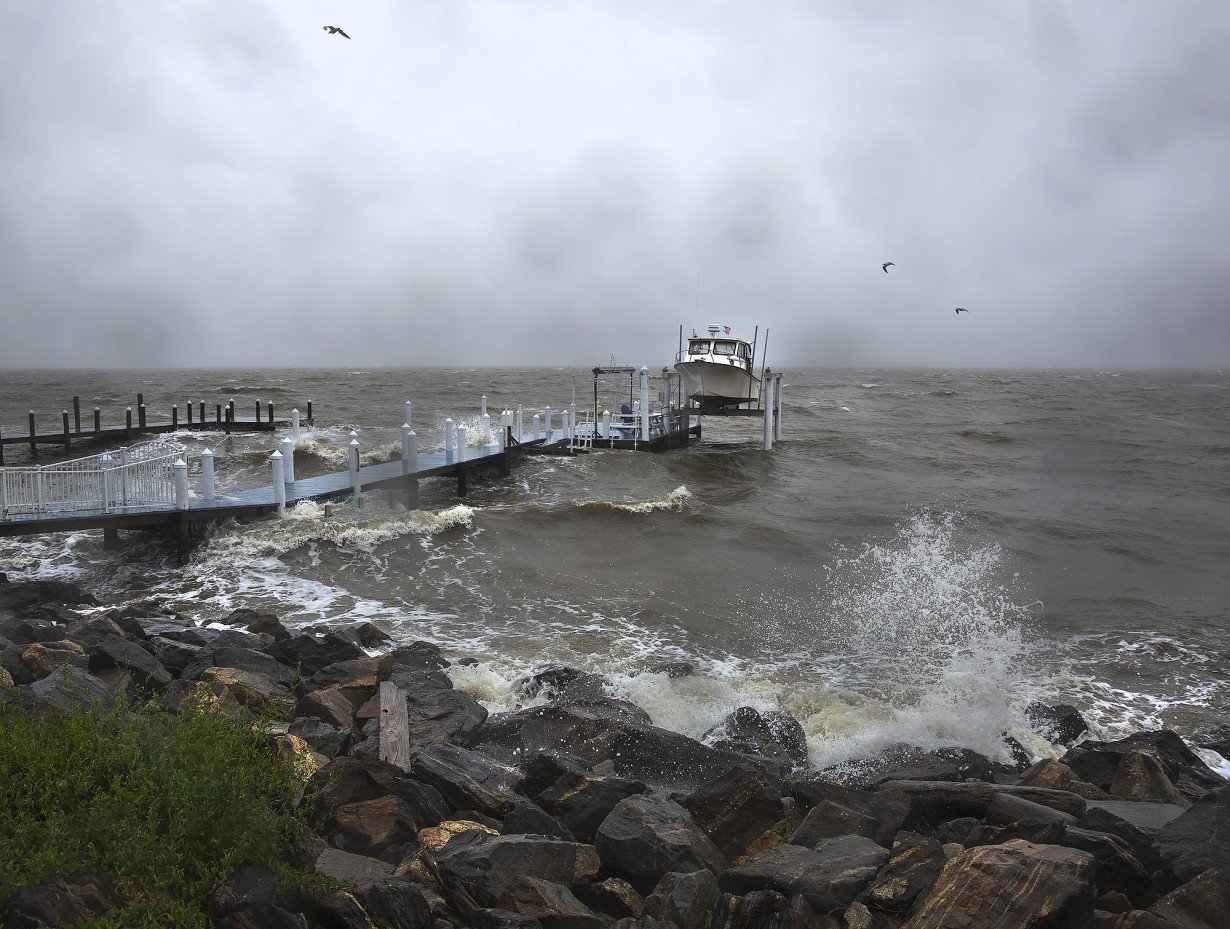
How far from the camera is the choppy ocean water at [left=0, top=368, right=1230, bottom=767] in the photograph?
10.2m

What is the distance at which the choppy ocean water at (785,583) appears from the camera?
10211 mm

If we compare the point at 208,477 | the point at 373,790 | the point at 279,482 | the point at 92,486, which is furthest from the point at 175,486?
the point at 373,790

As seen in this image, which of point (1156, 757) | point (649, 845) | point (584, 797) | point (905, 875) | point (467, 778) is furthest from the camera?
point (1156, 757)

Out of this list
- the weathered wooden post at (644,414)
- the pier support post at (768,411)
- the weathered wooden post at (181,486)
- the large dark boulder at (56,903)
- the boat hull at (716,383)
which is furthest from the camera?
the boat hull at (716,383)

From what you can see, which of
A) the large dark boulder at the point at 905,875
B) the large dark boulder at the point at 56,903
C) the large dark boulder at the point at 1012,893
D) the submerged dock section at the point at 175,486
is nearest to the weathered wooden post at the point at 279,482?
the submerged dock section at the point at 175,486

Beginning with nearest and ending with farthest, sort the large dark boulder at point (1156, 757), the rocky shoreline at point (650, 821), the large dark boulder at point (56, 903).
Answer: the large dark boulder at point (56, 903), the rocky shoreline at point (650, 821), the large dark boulder at point (1156, 757)

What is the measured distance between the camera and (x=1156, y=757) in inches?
289

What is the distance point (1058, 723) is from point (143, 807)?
340 inches

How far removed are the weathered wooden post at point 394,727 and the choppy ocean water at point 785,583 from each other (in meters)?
1.59

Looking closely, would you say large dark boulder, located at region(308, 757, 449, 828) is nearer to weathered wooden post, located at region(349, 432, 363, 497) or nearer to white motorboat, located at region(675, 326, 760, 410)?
weathered wooden post, located at region(349, 432, 363, 497)

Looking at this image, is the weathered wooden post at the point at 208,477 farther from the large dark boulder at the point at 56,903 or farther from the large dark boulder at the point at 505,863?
the large dark boulder at the point at 56,903

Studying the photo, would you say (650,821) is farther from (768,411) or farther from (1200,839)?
(768,411)

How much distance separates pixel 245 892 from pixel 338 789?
120 centimetres

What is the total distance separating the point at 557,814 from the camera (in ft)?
19.2
